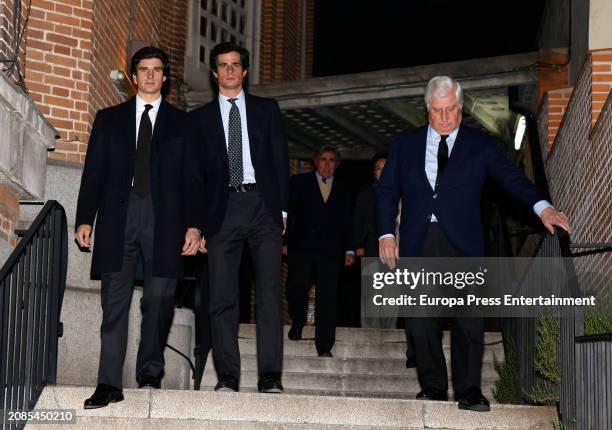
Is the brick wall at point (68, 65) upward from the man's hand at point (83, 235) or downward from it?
upward

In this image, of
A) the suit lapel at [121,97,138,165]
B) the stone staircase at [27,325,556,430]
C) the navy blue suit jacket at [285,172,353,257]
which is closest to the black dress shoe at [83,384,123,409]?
the stone staircase at [27,325,556,430]

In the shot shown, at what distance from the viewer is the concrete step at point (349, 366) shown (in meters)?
9.47

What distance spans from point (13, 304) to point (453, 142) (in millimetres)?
2664

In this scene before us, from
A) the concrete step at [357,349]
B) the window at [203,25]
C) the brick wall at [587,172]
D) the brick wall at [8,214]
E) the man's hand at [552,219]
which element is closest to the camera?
the man's hand at [552,219]

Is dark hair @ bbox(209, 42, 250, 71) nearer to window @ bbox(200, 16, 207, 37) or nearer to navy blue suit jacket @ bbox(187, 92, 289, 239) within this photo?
navy blue suit jacket @ bbox(187, 92, 289, 239)

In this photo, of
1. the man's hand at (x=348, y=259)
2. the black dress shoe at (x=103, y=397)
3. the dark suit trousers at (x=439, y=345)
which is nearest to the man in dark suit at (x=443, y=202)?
the dark suit trousers at (x=439, y=345)

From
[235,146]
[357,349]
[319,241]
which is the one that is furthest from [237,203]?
[319,241]

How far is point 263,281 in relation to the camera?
6930 mm

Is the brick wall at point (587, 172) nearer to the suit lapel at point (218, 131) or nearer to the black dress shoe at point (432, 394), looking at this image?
the black dress shoe at point (432, 394)

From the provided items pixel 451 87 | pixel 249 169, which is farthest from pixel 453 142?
pixel 249 169

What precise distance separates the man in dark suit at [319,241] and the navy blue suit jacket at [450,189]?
3.40m

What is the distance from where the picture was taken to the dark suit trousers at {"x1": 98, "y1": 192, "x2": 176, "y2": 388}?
21.9 ft

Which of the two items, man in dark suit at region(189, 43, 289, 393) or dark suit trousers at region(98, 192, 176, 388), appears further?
man in dark suit at region(189, 43, 289, 393)

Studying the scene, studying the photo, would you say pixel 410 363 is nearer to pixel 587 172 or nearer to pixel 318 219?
pixel 318 219
